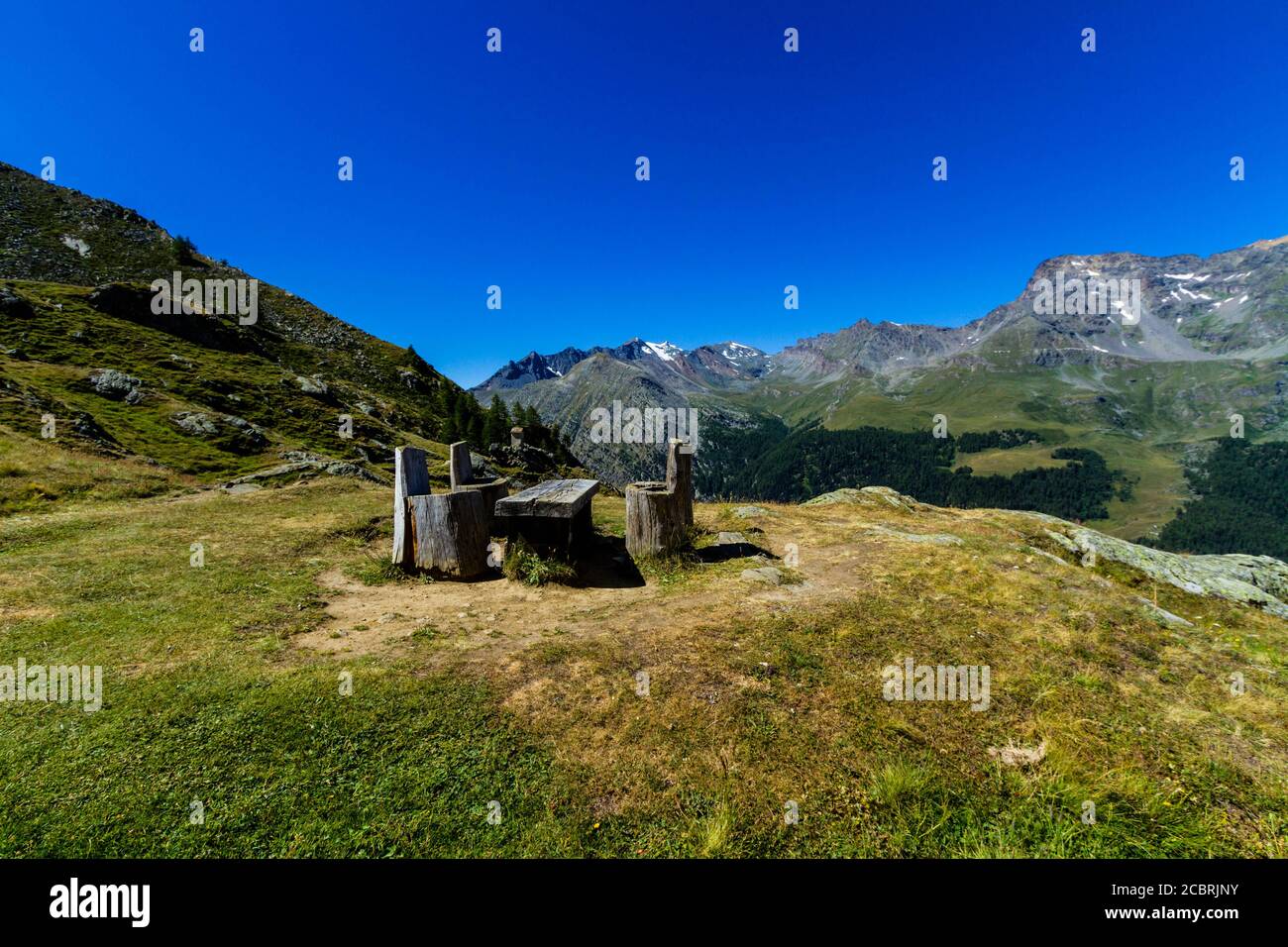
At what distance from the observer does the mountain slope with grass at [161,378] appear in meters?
21.4

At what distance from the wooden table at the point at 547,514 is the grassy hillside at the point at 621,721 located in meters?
1.53

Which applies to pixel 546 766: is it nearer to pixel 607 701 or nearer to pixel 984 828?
pixel 607 701

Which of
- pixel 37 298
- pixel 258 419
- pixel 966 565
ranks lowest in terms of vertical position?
pixel 966 565

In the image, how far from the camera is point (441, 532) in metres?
10.8

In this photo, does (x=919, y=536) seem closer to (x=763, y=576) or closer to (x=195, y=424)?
(x=763, y=576)

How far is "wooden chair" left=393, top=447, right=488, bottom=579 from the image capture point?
1074cm

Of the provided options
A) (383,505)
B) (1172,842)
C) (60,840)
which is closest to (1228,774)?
(1172,842)

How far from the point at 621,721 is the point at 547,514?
18.4 ft

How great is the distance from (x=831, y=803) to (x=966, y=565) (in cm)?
876

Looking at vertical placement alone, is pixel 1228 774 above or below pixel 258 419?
below

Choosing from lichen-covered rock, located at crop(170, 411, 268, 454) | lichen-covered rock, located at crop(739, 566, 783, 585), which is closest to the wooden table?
lichen-covered rock, located at crop(739, 566, 783, 585)

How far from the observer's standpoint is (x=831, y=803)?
454 centimetres

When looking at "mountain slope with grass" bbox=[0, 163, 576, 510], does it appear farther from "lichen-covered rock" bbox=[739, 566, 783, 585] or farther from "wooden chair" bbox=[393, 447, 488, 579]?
"lichen-covered rock" bbox=[739, 566, 783, 585]
